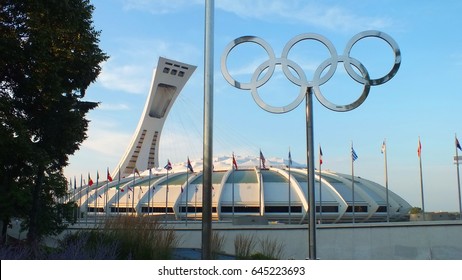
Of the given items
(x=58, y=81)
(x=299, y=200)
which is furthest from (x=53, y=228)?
(x=299, y=200)

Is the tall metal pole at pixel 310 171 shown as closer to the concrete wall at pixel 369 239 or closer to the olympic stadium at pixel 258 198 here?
the concrete wall at pixel 369 239

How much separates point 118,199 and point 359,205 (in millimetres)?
24892

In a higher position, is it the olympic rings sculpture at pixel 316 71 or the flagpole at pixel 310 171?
the olympic rings sculpture at pixel 316 71

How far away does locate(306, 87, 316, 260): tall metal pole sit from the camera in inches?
468

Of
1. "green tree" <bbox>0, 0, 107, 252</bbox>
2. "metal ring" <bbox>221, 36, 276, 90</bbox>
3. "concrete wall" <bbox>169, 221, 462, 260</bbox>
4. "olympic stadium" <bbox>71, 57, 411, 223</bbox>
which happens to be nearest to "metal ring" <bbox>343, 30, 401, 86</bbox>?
"metal ring" <bbox>221, 36, 276, 90</bbox>

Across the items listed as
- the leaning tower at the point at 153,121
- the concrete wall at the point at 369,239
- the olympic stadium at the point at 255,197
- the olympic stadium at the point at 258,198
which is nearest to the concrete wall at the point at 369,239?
the concrete wall at the point at 369,239

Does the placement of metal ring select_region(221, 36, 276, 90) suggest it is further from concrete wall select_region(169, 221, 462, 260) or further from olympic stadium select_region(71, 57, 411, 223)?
olympic stadium select_region(71, 57, 411, 223)

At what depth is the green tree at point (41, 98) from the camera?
1638cm

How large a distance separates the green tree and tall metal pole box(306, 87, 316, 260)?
28.0 ft

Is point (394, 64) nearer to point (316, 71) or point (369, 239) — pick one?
point (316, 71)

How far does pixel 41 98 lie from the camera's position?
1841 cm

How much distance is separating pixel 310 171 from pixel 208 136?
111 inches

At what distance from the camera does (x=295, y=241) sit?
2995cm

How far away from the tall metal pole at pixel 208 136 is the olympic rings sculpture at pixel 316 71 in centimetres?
137
